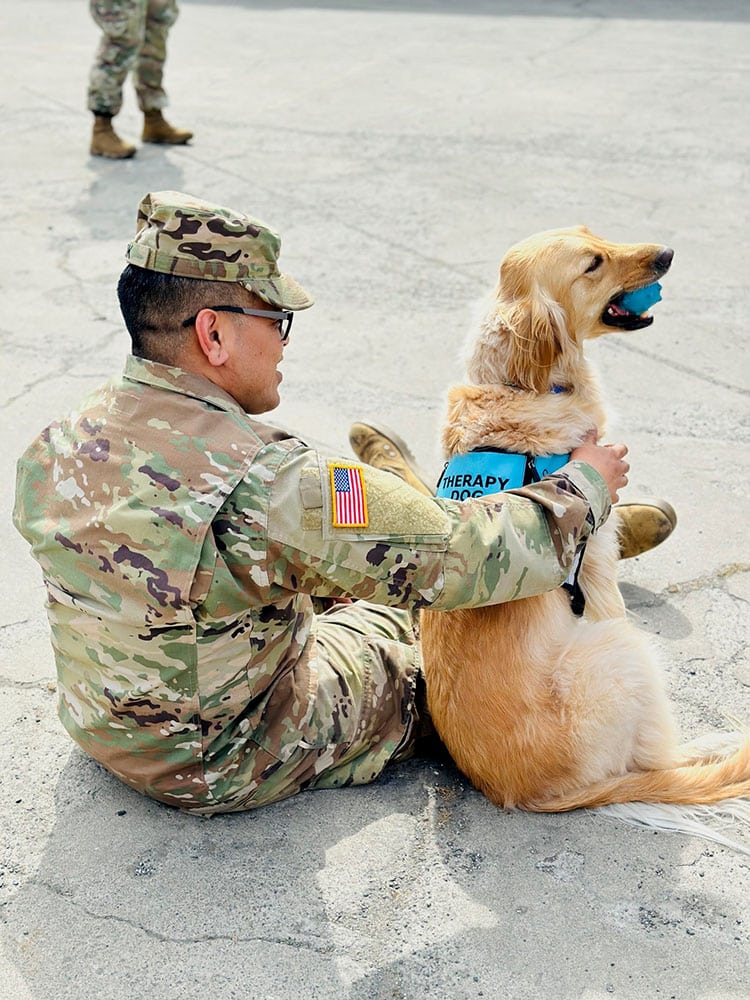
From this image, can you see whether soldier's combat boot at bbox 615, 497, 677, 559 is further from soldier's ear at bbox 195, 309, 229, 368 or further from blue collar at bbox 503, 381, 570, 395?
soldier's ear at bbox 195, 309, 229, 368

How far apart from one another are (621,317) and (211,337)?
4.34ft

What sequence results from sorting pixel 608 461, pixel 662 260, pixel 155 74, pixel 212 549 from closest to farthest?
pixel 212 549
pixel 608 461
pixel 662 260
pixel 155 74

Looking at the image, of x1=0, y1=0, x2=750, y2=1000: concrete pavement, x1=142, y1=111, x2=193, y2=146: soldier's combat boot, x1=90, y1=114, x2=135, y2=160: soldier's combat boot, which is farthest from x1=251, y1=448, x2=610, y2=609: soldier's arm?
x1=142, y1=111, x2=193, y2=146: soldier's combat boot

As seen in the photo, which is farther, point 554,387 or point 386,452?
point 386,452

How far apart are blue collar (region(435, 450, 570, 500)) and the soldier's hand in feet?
0.34

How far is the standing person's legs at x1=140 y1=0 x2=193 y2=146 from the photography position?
8164mm

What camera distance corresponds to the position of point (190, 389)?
7.57 feet

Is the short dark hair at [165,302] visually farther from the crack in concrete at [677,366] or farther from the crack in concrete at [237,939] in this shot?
the crack in concrete at [677,366]

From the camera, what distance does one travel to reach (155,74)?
322 inches

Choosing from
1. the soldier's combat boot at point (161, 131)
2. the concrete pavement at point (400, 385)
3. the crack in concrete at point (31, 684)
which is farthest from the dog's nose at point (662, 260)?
the soldier's combat boot at point (161, 131)

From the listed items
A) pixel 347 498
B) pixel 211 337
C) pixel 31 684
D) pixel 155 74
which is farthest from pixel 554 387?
pixel 155 74

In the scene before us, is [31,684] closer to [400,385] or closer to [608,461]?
[608,461]

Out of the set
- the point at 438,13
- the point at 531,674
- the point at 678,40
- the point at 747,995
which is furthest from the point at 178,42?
the point at 747,995

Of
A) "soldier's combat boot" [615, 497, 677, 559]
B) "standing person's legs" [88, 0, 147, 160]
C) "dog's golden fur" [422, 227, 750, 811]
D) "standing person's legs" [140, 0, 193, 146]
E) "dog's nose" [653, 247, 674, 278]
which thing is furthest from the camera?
"standing person's legs" [140, 0, 193, 146]
